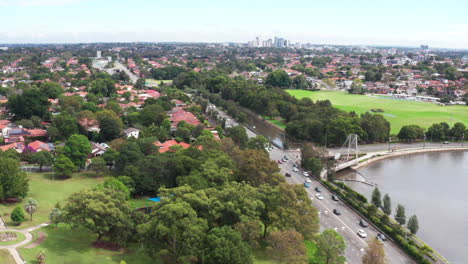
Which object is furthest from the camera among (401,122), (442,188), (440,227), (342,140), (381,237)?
(401,122)

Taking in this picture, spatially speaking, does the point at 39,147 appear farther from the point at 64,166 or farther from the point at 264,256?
the point at 264,256

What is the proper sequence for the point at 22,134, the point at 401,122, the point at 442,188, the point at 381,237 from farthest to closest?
the point at 401,122 < the point at 22,134 < the point at 442,188 < the point at 381,237

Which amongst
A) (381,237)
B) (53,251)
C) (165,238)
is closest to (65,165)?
(53,251)

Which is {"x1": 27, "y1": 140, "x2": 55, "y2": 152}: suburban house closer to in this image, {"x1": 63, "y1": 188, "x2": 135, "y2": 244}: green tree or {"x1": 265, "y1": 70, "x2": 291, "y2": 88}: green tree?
{"x1": 63, "y1": 188, "x2": 135, "y2": 244}: green tree

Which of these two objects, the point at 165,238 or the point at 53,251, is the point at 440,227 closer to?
the point at 165,238

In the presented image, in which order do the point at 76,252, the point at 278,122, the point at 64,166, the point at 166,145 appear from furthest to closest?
the point at 278,122
the point at 166,145
the point at 64,166
the point at 76,252

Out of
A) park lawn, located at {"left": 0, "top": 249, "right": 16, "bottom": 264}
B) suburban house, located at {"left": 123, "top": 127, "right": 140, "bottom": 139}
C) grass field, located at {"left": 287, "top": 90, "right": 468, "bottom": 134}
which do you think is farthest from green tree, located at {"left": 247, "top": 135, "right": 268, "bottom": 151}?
grass field, located at {"left": 287, "top": 90, "right": 468, "bottom": 134}

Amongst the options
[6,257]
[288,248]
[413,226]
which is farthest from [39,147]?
[413,226]
